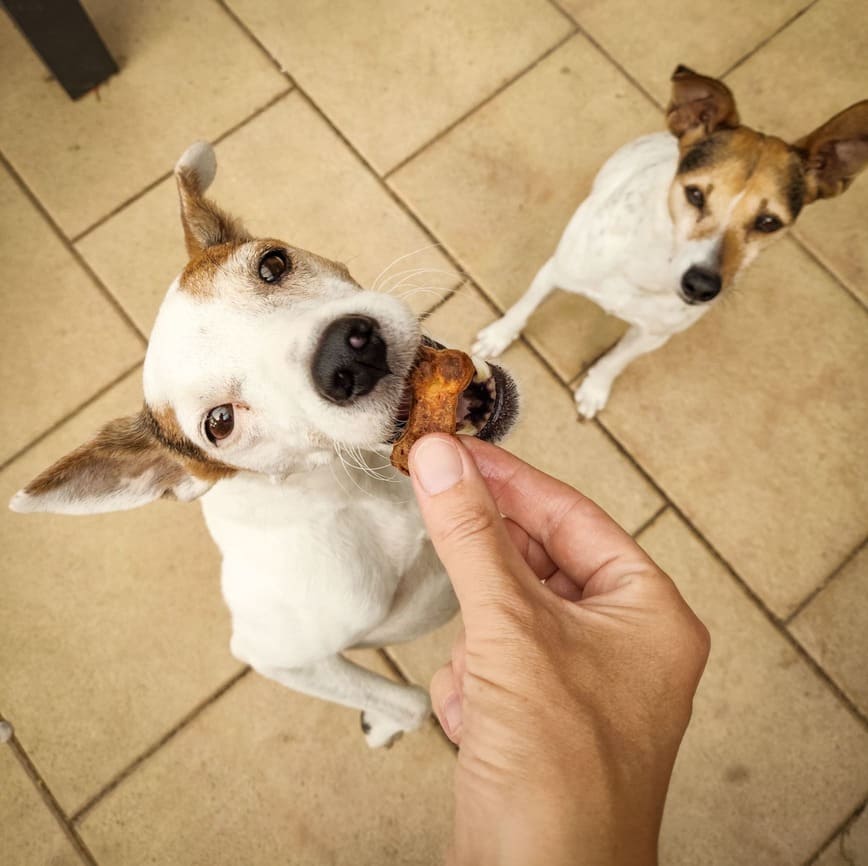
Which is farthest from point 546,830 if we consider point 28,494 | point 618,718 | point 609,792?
point 28,494

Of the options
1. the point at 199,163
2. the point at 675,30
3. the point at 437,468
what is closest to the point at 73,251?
the point at 199,163

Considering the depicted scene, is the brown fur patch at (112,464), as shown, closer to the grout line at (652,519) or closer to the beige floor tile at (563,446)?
the beige floor tile at (563,446)

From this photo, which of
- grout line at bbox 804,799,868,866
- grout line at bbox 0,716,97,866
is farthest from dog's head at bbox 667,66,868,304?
grout line at bbox 0,716,97,866

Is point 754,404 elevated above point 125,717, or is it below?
below

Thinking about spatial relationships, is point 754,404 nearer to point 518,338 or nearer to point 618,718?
point 518,338

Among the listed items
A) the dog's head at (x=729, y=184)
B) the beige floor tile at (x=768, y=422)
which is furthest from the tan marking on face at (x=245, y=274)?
the beige floor tile at (x=768, y=422)

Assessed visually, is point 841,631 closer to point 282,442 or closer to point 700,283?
point 700,283

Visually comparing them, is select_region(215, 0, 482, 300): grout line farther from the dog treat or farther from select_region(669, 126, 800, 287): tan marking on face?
the dog treat
